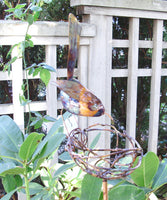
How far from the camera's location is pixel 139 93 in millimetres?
1853

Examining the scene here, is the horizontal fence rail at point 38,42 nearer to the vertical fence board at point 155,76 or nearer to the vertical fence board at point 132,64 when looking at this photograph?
the vertical fence board at point 132,64

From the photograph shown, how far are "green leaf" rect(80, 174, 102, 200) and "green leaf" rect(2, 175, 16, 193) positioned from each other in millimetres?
259

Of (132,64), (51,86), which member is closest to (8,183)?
(51,86)

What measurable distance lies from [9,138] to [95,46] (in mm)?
637

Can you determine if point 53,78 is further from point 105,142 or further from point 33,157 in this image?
point 33,157

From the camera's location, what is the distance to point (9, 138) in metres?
0.81

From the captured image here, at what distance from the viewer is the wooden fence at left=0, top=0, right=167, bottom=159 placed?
3.72ft

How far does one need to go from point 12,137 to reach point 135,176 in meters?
0.39

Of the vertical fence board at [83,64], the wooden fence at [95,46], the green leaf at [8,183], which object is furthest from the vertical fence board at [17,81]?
the green leaf at [8,183]

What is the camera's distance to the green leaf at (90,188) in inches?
26.7

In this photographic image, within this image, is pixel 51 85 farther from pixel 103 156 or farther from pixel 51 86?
pixel 103 156

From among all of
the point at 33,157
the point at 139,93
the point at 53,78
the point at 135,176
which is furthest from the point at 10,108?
the point at 139,93

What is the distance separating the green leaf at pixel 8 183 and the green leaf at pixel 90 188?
26cm

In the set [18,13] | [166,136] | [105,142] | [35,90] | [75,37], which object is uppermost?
[18,13]
